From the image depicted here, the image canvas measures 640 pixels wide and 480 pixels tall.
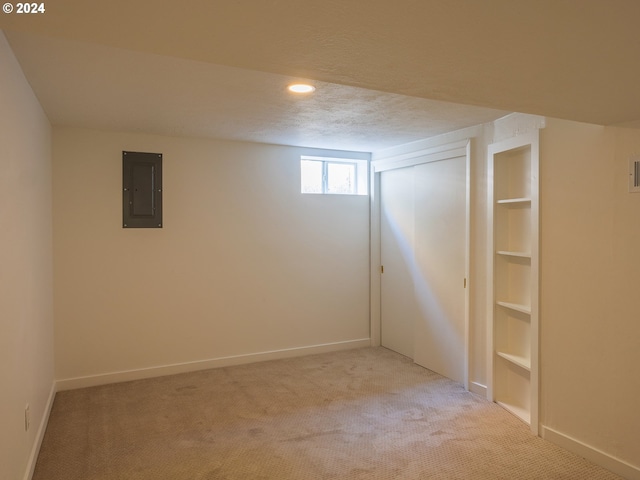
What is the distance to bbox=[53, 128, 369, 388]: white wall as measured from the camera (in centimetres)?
391

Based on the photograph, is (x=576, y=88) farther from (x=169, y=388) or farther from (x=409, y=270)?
(x=169, y=388)

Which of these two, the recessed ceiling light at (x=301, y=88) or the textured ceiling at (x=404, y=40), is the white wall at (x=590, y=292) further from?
the recessed ceiling light at (x=301, y=88)

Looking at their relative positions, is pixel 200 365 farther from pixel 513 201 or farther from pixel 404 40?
pixel 404 40

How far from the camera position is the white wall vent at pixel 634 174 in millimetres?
2428

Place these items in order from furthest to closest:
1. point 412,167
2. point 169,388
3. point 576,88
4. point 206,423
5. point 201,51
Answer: point 412,167 → point 169,388 → point 206,423 → point 576,88 → point 201,51

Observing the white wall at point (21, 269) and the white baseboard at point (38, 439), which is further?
the white baseboard at point (38, 439)

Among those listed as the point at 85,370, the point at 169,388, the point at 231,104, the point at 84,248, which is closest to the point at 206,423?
the point at 169,388

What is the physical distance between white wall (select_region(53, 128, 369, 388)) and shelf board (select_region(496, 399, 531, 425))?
6.59 ft

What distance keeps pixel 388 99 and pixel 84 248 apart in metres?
2.92

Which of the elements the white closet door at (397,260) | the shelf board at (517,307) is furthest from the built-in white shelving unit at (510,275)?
the white closet door at (397,260)

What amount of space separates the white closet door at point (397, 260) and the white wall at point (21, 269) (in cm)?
331

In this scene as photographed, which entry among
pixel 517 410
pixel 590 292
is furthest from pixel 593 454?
pixel 590 292

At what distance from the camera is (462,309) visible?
13.0 feet

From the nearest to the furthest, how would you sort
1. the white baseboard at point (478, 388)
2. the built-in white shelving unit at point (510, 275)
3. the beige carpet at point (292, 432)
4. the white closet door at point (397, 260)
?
the beige carpet at point (292, 432), the built-in white shelving unit at point (510, 275), the white baseboard at point (478, 388), the white closet door at point (397, 260)
